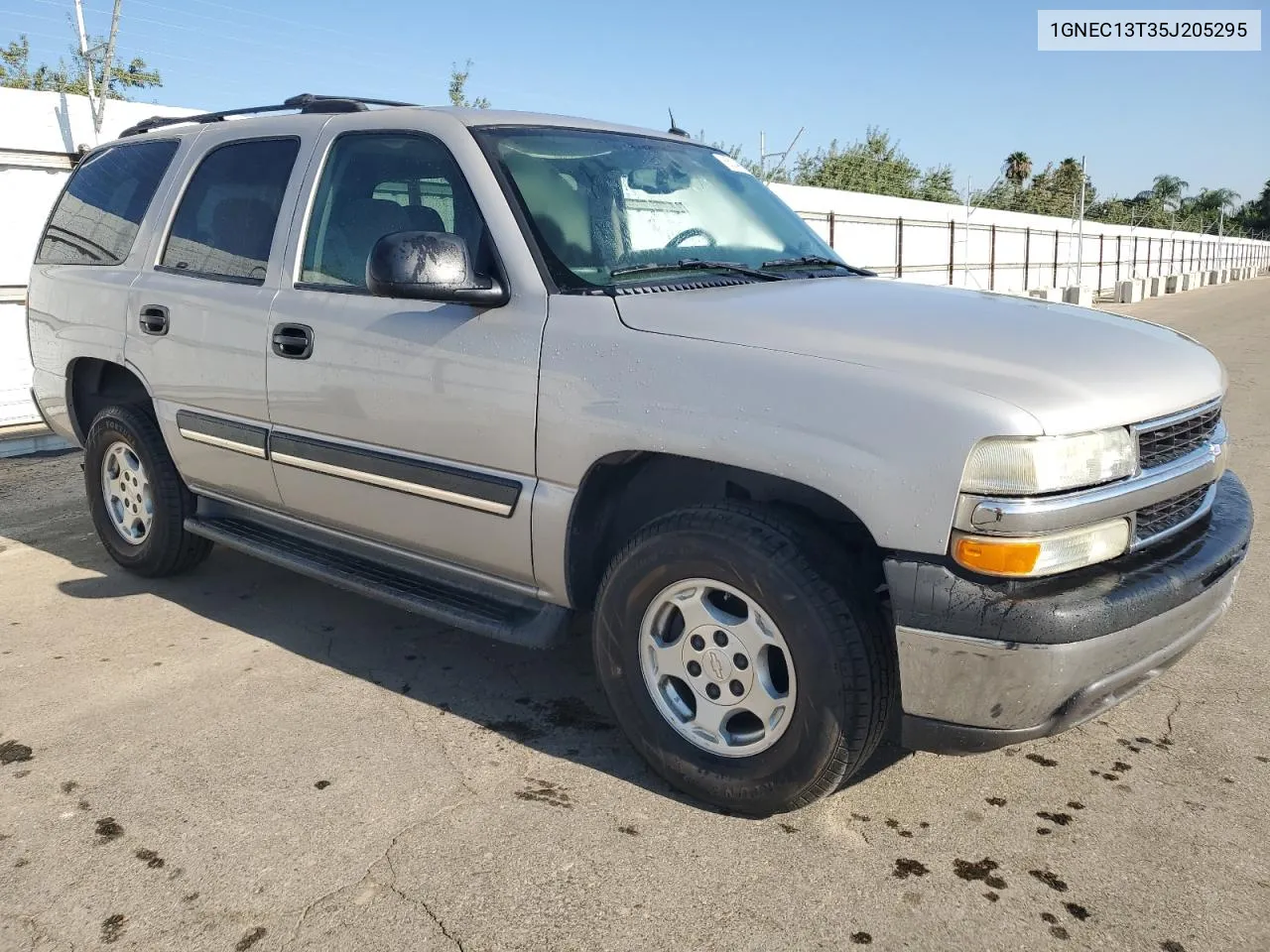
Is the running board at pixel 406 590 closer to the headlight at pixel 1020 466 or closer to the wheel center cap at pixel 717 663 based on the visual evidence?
the wheel center cap at pixel 717 663

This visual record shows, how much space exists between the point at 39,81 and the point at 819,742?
114 ft

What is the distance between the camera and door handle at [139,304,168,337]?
13.9ft

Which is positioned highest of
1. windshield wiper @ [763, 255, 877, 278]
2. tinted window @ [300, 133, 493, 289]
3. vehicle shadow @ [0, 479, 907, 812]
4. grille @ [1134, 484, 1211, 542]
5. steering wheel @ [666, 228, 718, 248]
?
tinted window @ [300, 133, 493, 289]

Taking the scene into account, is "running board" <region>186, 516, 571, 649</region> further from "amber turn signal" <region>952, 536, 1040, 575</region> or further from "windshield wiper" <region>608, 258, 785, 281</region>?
"amber turn signal" <region>952, 536, 1040, 575</region>

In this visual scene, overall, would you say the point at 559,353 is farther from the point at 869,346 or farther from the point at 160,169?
the point at 160,169

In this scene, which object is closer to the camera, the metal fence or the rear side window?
the rear side window

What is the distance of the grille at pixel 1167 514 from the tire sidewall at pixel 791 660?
78 cm

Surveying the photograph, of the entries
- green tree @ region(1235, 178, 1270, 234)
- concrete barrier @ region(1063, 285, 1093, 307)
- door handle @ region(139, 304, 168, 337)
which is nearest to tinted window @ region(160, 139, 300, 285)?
door handle @ region(139, 304, 168, 337)

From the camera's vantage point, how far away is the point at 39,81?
29969 millimetres

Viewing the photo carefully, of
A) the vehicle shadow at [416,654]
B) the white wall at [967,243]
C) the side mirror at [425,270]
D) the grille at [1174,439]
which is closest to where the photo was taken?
the grille at [1174,439]

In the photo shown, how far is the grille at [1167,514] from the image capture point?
261 cm

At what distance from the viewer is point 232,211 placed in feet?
13.5

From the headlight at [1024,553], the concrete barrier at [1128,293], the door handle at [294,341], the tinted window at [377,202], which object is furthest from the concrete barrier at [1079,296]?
the headlight at [1024,553]

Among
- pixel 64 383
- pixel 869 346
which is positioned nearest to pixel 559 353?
pixel 869 346
